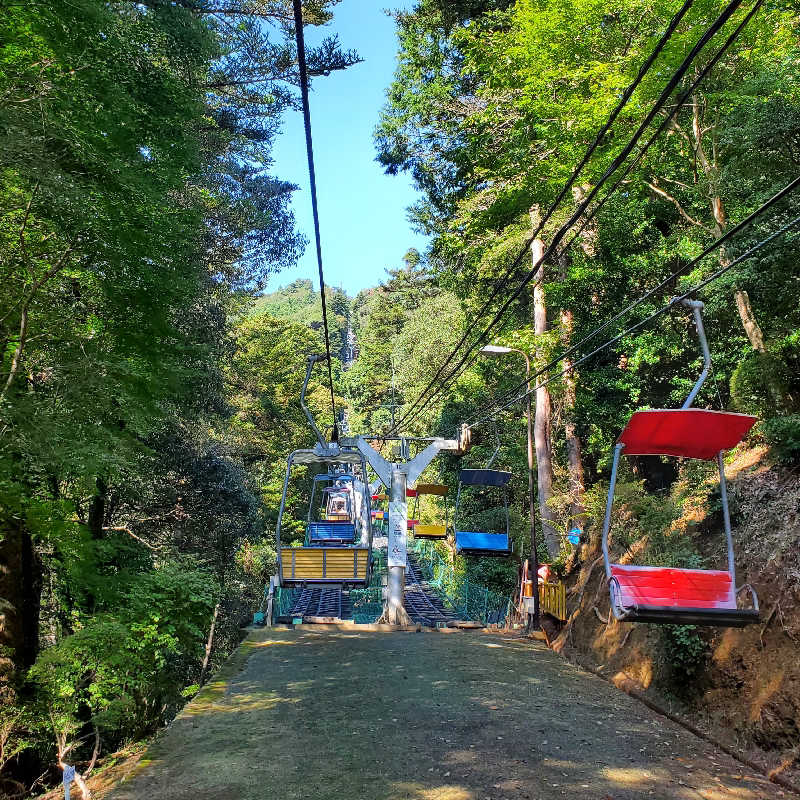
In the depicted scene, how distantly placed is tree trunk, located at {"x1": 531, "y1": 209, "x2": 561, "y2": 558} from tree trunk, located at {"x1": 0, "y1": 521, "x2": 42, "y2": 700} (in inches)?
519

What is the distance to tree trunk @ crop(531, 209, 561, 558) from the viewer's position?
1831 cm

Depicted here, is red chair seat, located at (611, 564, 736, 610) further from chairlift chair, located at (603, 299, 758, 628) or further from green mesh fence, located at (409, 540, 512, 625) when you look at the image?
green mesh fence, located at (409, 540, 512, 625)

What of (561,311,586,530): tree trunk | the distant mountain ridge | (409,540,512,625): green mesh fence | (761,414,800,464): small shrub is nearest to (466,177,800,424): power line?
(761,414,800,464): small shrub

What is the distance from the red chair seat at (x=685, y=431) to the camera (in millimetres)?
6477

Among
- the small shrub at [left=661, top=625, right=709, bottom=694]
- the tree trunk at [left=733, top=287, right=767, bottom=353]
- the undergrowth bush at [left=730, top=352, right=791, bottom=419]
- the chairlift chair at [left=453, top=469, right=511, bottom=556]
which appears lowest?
the small shrub at [left=661, top=625, right=709, bottom=694]

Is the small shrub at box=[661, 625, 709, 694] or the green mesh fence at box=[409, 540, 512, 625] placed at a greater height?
the small shrub at box=[661, 625, 709, 694]

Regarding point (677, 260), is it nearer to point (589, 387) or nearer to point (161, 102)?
point (589, 387)

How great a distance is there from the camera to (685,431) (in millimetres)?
6781

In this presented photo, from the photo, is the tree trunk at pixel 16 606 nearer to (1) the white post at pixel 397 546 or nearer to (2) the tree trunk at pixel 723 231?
(1) the white post at pixel 397 546

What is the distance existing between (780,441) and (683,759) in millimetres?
5436

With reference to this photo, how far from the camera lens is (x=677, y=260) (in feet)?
54.8

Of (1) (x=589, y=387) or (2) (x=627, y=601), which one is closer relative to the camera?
(2) (x=627, y=601)

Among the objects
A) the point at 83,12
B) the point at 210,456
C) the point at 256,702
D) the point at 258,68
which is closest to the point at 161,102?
the point at 83,12

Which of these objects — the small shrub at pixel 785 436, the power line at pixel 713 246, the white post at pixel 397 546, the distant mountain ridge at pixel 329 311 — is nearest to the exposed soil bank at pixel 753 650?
the small shrub at pixel 785 436
